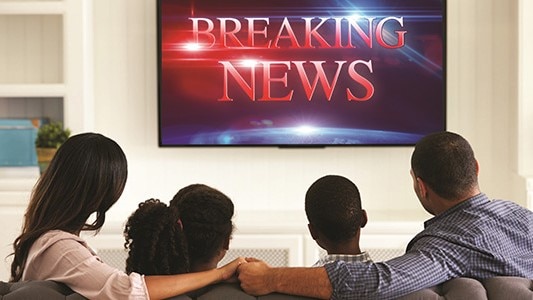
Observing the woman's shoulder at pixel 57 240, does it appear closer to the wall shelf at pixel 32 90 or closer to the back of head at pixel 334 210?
the back of head at pixel 334 210

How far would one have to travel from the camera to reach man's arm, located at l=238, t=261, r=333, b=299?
193 cm

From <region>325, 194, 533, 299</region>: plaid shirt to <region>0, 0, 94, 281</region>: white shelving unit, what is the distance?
9.57 feet

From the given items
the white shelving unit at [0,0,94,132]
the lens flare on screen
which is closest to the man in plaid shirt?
the lens flare on screen

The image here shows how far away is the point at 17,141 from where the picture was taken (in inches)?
195

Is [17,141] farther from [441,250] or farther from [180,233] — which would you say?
[441,250]

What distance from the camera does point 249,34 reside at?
4.99m

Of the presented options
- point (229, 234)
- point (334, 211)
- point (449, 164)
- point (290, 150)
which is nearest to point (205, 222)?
point (229, 234)

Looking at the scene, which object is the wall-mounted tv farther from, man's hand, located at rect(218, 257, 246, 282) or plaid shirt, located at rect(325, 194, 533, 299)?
man's hand, located at rect(218, 257, 246, 282)

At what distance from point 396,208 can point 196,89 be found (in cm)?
121

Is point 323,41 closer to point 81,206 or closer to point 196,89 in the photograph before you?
point 196,89

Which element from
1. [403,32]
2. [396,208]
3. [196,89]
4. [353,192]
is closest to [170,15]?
[196,89]

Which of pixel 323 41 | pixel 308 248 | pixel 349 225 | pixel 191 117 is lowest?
pixel 308 248

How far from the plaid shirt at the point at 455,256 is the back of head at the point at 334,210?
0.66 feet

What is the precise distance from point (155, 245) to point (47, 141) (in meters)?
2.65
